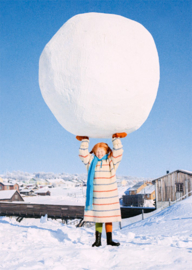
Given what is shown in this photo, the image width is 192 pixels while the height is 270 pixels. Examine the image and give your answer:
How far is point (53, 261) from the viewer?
283 centimetres

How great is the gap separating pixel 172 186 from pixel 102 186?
1591cm

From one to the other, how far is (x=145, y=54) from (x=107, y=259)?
268 cm

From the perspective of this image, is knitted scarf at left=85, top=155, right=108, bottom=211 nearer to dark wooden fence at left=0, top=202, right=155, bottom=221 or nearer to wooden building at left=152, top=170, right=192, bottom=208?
dark wooden fence at left=0, top=202, right=155, bottom=221

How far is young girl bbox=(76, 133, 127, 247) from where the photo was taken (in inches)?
151

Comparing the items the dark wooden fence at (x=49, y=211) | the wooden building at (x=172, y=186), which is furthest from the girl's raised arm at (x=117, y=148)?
the wooden building at (x=172, y=186)

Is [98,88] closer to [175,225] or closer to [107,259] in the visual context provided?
[107,259]

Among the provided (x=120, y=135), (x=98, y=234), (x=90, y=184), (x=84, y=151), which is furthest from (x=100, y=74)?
(x=98, y=234)

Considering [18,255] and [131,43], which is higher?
[131,43]

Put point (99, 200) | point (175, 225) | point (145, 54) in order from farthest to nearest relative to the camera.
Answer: point (175, 225) < point (99, 200) < point (145, 54)

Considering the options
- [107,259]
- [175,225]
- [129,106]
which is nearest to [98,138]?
[129,106]

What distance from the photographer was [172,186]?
18562 mm

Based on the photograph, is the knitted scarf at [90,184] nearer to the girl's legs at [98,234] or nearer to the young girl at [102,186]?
the young girl at [102,186]

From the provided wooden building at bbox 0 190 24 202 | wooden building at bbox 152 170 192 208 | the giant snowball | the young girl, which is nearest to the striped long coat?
the young girl

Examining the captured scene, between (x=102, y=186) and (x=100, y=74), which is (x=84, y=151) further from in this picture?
(x=100, y=74)
